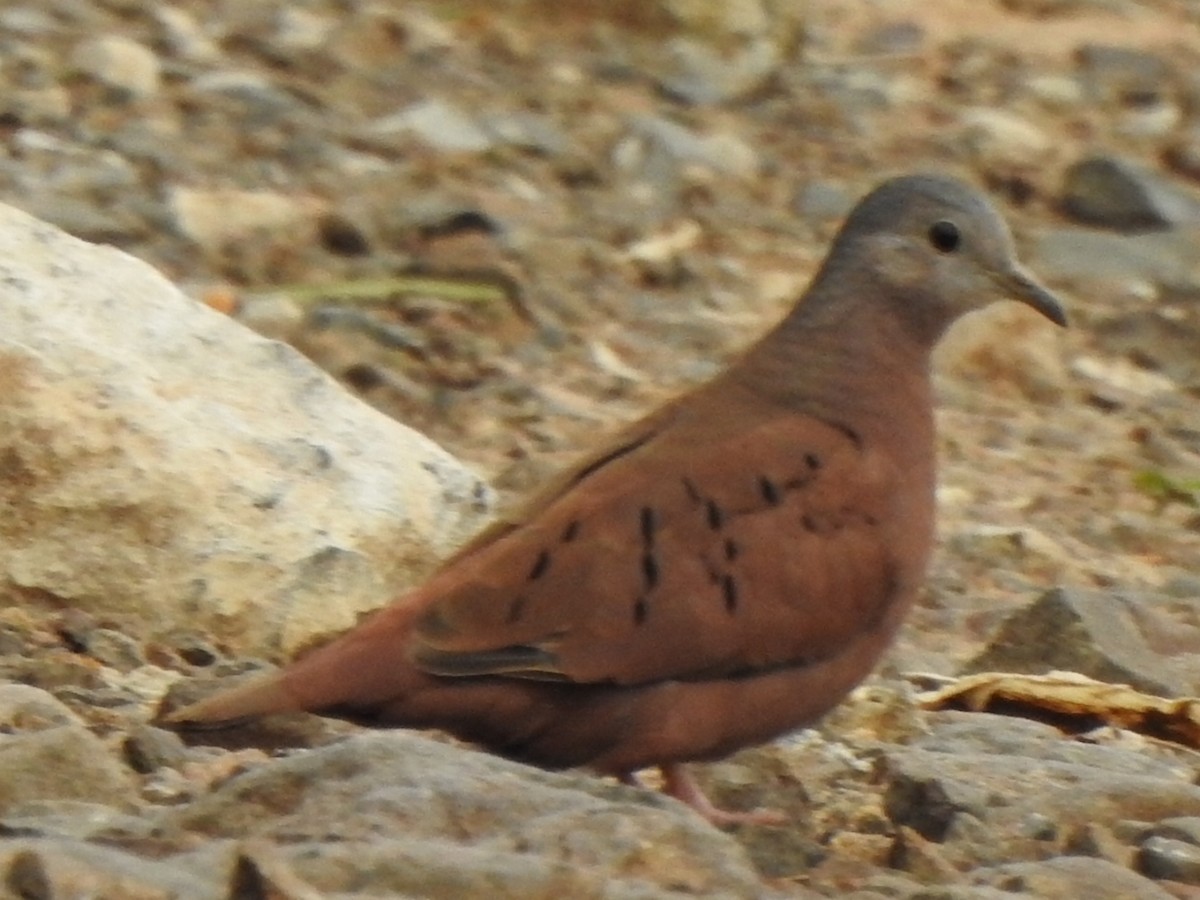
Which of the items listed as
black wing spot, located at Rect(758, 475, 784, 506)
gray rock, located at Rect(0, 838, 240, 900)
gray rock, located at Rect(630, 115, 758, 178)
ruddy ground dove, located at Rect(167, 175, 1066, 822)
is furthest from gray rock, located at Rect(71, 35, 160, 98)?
gray rock, located at Rect(0, 838, 240, 900)

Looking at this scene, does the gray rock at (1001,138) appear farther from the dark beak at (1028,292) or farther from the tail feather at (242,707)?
the tail feather at (242,707)

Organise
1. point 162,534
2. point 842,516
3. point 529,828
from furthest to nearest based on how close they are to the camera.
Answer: point 162,534
point 842,516
point 529,828

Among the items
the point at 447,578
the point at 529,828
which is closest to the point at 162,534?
the point at 447,578

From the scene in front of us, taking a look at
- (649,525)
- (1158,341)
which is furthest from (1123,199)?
(649,525)

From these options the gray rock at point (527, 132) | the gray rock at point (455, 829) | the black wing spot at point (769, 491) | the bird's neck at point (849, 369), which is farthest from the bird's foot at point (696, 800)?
the gray rock at point (527, 132)

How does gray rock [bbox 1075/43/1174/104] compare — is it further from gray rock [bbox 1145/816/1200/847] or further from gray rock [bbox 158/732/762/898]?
gray rock [bbox 158/732/762/898]

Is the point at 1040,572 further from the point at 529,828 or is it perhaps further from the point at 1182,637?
the point at 529,828
